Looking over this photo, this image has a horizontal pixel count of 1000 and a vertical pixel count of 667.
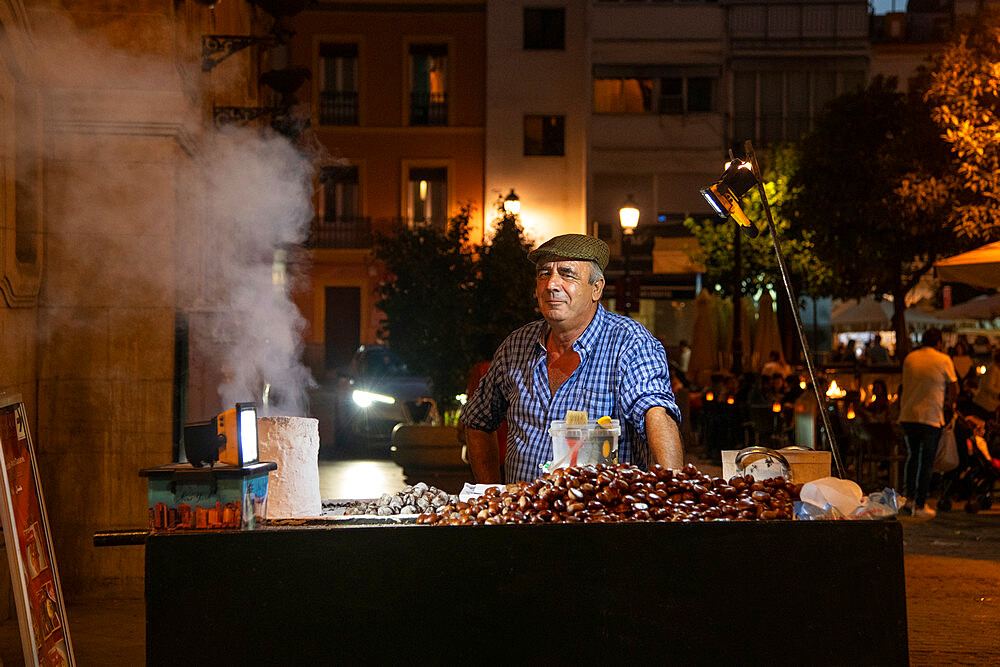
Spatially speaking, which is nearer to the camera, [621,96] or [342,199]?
[621,96]

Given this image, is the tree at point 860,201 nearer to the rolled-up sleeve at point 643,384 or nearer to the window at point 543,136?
the window at point 543,136

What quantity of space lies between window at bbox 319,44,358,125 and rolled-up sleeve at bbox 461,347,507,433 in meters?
31.0

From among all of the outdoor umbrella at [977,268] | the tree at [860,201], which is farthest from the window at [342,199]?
the outdoor umbrella at [977,268]

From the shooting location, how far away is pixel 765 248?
28500 mm

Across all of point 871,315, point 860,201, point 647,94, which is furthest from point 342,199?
point 860,201

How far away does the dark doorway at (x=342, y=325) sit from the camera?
112 ft

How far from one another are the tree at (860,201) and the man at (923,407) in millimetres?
10599

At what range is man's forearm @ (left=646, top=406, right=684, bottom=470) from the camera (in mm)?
3793

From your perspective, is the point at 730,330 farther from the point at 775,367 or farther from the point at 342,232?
the point at 342,232

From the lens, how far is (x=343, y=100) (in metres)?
34.4

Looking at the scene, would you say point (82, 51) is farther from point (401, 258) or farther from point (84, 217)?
point (401, 258)

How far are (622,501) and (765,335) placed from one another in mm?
19795

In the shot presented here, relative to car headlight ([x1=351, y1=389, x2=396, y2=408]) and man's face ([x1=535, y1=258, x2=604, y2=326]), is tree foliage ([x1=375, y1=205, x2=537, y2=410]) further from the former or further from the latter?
man's face ([x1=535, y1=258, x2=604, y2=326])

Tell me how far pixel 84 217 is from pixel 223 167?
224 cm
